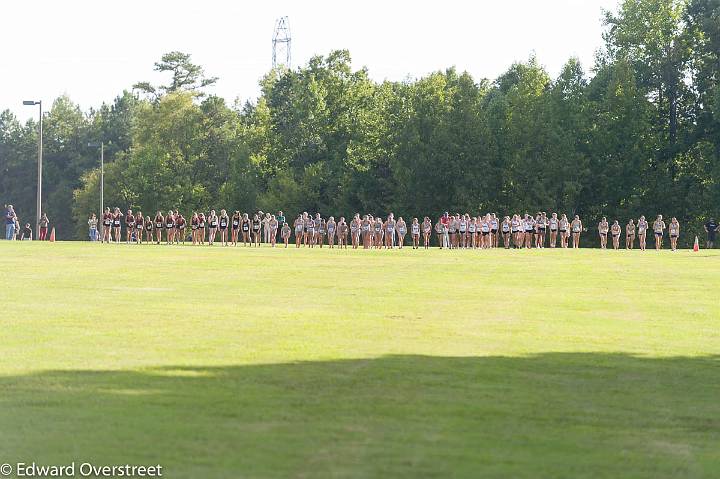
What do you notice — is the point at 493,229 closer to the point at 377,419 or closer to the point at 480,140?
the point at 480,140

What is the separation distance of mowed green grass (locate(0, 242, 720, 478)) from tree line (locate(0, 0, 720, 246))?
68.3 m

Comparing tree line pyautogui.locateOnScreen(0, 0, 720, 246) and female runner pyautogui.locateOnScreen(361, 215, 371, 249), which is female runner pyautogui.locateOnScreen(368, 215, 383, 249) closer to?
female runner pyautogui.locateOnScreen(361, 215, 371, 249)

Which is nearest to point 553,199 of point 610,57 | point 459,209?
point 459,209

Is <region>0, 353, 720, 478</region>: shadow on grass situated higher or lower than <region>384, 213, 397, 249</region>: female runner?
lower

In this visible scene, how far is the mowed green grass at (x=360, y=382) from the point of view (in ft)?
28.2

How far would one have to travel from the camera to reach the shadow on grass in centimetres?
834

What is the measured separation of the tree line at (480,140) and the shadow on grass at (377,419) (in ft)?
257

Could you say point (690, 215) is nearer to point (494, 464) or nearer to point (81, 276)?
point (81, 276)

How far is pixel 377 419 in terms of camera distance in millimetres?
10141

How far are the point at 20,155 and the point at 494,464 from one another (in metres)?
158

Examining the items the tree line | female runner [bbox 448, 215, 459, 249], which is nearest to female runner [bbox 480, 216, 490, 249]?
female runner [bbox 448, 215, 459, 249]

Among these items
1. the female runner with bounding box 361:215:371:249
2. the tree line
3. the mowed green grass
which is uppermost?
the tree line

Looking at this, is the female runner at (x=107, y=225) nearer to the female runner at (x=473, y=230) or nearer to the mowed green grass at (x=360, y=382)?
the female runner at (x=473, y=230)

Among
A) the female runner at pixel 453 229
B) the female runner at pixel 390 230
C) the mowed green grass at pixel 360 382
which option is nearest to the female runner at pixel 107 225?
the female runner at pixel 390 230
